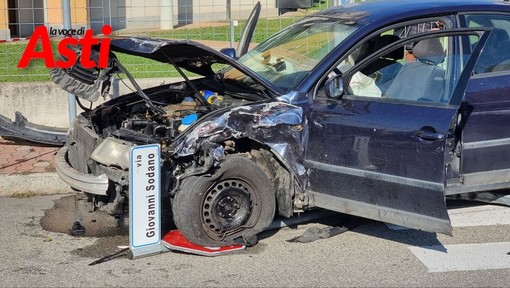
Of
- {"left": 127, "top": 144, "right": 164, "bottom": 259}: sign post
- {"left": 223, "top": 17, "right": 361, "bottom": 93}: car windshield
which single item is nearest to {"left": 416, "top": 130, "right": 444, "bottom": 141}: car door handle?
{"left": 223, "top": 17, "right": 361, "bottom": 93}: car windshield

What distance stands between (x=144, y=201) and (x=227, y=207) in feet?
2.11

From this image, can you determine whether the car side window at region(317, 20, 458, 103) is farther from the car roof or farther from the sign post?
the sign post

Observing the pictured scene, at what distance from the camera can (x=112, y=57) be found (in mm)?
5762

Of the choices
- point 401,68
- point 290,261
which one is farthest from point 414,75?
point 290,261

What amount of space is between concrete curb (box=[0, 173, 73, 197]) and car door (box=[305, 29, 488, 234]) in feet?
10.2

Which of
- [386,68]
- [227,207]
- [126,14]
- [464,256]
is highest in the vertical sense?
[126,14]

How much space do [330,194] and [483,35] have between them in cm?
163

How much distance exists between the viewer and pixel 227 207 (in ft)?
18.5

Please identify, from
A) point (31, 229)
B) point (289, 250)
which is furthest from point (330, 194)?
point (31, 229)

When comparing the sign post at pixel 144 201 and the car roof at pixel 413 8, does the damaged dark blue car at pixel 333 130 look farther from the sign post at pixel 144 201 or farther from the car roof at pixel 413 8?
the sign post at pixel 144 201

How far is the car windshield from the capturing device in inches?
237

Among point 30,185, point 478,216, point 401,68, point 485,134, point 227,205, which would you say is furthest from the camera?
point 30,185

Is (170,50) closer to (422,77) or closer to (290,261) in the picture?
(290,261)

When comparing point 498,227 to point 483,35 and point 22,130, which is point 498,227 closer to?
point 483,35
